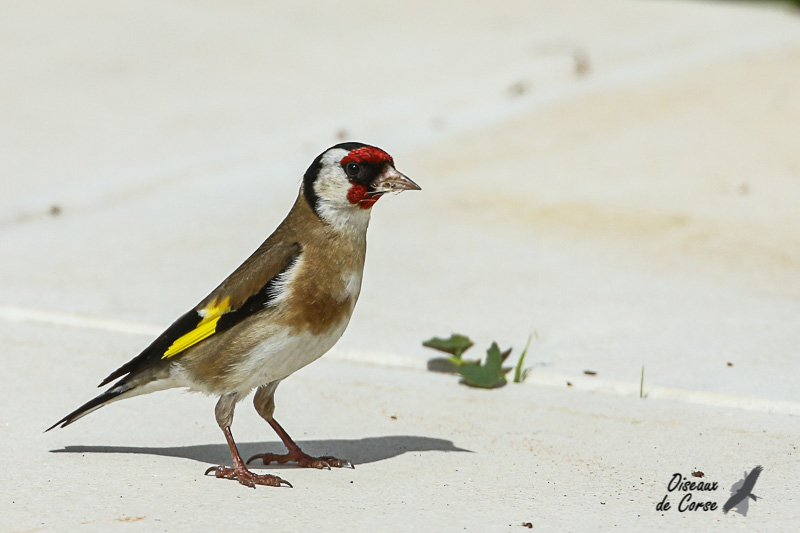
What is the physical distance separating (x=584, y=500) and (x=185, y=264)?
347 cm

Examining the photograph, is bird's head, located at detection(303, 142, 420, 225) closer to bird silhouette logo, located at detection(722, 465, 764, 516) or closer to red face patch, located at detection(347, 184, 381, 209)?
Result: red face patch, located at detection(347, 184, 381, 209)

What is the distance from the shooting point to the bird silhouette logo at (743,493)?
370cm

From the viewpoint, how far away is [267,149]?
8.66 metres

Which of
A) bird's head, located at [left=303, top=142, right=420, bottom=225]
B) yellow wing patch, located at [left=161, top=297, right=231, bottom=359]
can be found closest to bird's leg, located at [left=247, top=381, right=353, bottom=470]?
yellow wing patch, located at [left=161, top=297, right=231, bottom=359]

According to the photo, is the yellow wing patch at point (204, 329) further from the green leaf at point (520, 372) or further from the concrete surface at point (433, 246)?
the green leaf at point (520, 372)

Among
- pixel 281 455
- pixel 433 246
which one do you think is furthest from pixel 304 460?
pixel 433 246

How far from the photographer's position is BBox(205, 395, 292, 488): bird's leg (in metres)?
4.05

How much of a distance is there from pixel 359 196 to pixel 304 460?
1022 mm

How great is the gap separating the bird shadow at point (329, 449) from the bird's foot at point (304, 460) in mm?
55

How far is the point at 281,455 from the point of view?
4.47 metres

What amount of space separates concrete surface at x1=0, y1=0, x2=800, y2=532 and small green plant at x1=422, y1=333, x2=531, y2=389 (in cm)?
8

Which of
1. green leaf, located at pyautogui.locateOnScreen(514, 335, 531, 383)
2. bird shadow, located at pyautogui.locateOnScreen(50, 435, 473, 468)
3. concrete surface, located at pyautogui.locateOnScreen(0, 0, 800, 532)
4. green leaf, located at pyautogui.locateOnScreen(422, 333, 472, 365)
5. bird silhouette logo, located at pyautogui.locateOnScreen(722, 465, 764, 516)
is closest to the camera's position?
bird silhouette logo, located at pyautogui.locateOnScreen(722, 465, 764, 516)

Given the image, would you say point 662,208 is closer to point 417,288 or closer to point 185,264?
point 417,288

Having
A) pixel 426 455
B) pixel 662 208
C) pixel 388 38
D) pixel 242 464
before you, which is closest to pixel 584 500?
pixel 426 455
